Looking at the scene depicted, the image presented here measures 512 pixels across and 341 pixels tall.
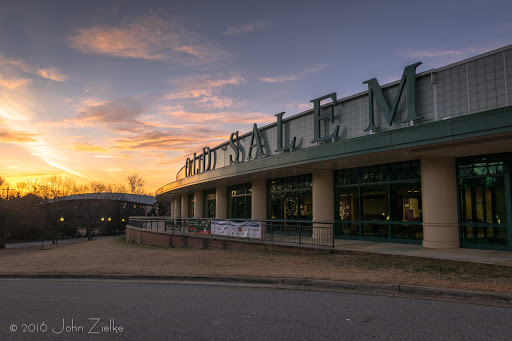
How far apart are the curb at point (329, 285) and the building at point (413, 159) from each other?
5.60 metres

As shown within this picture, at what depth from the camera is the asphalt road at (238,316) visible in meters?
5.48

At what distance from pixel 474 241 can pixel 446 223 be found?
4.00ft

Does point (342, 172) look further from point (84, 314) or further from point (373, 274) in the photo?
point (84, 314)

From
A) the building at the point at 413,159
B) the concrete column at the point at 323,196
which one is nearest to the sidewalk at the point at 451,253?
the building at the point at 413,159

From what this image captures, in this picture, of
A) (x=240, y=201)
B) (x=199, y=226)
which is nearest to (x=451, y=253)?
(x=199, y=226)

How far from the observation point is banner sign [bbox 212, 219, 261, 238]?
58.3 ft

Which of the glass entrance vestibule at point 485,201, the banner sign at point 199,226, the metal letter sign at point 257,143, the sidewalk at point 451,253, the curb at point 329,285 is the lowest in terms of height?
the curb at point 329,285

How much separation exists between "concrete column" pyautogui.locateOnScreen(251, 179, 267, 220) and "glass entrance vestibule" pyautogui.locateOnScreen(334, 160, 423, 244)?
672 cm

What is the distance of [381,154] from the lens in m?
15.6

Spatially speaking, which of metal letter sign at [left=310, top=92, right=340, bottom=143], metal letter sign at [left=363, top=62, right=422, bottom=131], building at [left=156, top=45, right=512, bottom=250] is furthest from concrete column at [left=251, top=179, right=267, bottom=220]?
metal letter sign at [left=363, top=62, right=422, bottom=131]

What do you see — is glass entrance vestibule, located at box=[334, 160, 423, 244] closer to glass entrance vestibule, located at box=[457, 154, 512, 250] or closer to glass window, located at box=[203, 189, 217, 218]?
glass entrance vestibule, located at box=[457, 154, 512, 250]

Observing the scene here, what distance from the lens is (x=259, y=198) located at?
26.5m

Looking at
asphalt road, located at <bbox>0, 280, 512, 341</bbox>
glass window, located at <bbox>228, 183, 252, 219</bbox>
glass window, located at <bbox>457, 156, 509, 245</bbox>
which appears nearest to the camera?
asphalt road, located at <bbox>0, 280, 512, 341</bbox>

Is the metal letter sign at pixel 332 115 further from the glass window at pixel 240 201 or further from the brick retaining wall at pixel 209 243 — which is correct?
the brick retaining wall at pixel 209 243
